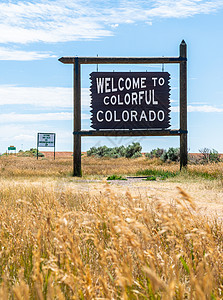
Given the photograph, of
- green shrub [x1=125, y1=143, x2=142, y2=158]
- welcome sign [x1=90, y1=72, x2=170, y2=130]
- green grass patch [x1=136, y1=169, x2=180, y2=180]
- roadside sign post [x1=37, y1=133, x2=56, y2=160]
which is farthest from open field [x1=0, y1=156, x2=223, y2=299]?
roadside sign post [x1=37, y1=133, x2=56, y2=160]

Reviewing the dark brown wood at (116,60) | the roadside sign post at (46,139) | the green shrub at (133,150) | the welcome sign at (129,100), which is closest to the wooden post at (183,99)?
the welcome sign at (129,100)

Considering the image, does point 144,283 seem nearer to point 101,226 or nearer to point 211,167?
point 101,226

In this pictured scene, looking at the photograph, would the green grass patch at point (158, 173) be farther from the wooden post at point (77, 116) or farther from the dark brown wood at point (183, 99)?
the wooden post at point (77, 116)

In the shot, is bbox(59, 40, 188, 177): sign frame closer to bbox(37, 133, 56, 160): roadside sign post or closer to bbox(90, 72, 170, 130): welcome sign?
bbox(90, 72, 170, 130): welcome sign

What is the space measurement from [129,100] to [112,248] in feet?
36.2

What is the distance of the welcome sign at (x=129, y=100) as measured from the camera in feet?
44.7

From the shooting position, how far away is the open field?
180 cm

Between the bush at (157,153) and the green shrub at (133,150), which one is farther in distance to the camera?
the green shrub at (133,150)

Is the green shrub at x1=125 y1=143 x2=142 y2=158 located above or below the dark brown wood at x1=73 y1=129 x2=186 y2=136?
below

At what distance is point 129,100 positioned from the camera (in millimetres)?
13680

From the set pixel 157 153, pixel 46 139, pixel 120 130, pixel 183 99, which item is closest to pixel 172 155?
pixel 157 153

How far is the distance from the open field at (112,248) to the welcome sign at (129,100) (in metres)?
4.98

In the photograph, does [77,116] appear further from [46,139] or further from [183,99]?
[46,139]

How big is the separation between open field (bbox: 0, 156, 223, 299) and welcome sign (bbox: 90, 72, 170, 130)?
498 centimetres
